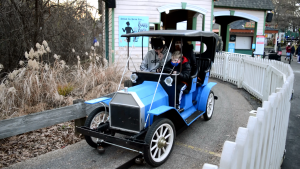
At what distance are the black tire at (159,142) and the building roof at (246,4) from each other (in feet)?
42.6

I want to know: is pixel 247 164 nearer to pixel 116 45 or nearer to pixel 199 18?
pixel 116 45

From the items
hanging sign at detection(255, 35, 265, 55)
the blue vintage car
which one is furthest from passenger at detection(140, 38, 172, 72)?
hanging sign at detection(255, 35, 265, 55)

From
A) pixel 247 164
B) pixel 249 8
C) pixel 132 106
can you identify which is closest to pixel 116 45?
pixel 132 106

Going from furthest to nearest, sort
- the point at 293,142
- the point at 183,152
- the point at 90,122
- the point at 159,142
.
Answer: the point at 293,142
the point at 183,152
the point at 90,122
the point at 159,142

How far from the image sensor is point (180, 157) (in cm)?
385

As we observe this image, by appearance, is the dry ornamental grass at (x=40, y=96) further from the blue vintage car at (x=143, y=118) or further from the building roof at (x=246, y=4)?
the building roof at (x=246, y=4)

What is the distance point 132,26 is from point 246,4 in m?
9.33

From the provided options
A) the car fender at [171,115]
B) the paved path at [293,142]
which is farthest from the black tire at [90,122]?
the paved path at [293,142]

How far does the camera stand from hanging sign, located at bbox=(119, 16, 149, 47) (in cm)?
979

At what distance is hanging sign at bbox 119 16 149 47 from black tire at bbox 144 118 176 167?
6590mm

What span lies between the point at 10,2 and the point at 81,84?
3.87 meters

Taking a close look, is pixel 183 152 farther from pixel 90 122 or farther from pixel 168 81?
pixel 90 122

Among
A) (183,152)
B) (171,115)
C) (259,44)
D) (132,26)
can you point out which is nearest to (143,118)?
(171,115)

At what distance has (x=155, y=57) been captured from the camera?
16.7 feet
